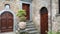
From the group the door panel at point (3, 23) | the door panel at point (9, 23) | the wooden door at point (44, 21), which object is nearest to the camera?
the wooden door at point (44, 21)

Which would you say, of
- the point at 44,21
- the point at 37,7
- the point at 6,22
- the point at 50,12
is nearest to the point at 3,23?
the point at 6,22

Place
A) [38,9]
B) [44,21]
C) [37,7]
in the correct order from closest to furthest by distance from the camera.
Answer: [44,21] → [38,9] → [37,7]

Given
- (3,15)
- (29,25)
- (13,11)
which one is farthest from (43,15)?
(3,15)

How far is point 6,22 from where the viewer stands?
13023 mm

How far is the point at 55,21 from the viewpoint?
10.0m

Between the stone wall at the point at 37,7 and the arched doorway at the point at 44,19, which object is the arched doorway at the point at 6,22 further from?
the arched doorway at the point at 44,19

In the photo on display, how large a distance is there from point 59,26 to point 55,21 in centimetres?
45

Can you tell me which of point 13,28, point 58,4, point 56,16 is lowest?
point 13,28

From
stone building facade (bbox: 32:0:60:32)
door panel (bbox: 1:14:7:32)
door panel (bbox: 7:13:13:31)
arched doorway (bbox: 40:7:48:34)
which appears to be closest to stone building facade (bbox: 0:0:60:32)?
stone building facade (bbox: 32:0:60:32)

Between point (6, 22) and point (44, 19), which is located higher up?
point (44, 19)

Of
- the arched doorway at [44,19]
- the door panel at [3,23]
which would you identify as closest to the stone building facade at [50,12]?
the arched doorway at [44,19]

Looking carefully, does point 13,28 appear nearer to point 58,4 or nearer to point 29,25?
point 29,25

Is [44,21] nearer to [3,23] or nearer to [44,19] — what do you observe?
[44,19]

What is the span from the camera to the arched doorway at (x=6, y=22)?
12891 mm
